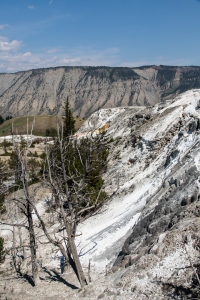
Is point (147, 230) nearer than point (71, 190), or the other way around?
point (147, 230)

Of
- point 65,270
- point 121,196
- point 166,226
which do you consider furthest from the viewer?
point 121,196

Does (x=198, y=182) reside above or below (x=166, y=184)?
above

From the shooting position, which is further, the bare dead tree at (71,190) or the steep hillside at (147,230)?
the bare dead tree at (71,190)

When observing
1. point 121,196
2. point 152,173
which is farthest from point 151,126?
point 121,196

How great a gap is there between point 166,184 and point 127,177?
738cm

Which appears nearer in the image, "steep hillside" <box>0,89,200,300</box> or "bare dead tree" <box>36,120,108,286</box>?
"steep hillside" <box>0,89,200,300</box>

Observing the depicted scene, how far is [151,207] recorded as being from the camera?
10.7 m

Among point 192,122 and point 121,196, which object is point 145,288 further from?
point 192,122

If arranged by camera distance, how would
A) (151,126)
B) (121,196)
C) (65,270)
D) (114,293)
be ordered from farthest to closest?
(151,126) → (121,196) → (65,270) → (114,293)

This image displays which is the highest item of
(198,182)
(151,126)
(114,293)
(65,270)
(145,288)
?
(151,126)

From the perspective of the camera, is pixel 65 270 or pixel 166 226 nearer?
pixel 166 226

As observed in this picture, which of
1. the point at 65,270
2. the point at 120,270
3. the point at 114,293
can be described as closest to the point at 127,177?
the point at 65,270

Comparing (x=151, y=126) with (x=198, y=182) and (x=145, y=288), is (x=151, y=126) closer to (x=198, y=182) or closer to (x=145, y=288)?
(x=198, y=182)

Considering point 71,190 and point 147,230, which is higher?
point 71,190
